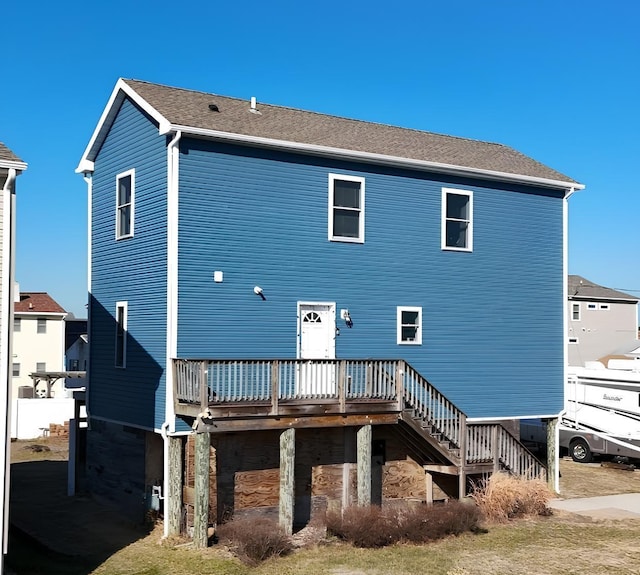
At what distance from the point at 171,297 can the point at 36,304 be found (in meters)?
32.9

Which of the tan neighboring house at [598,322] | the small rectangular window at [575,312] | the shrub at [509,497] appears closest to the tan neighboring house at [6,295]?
the shrub at [509,497]

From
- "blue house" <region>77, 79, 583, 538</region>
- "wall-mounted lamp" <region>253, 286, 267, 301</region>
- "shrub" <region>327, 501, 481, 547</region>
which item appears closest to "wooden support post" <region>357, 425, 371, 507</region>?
"blue house" <region>77, 79, 583, 538</region>

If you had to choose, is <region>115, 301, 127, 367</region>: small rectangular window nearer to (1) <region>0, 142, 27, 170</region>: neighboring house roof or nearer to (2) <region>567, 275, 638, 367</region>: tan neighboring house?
(1) <region>0, 142, 27, 170</region>: neighboring house roof

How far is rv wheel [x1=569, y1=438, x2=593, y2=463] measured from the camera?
30844 millimetres

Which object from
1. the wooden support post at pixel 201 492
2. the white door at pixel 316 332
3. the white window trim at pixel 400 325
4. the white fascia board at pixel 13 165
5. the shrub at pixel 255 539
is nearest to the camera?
the white fascia board at pixel 13 165

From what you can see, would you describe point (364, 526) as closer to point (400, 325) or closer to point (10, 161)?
point (400, 325)

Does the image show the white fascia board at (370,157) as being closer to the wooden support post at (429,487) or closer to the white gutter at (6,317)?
the white gutter at (6,317)

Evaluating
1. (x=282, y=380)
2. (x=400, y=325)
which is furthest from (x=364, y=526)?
(x=400, y=325)

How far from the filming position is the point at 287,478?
18.5 meters

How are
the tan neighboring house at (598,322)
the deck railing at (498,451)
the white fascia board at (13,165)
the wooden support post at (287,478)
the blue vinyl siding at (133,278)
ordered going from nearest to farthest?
the white fascia board at (13,165) < the wooden support post at (287,478) < the blue vinyl siding at (133,278) < the deck railing at (498,451) < the tan neighboring house at (598,322)

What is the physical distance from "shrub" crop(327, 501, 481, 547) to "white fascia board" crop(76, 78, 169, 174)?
32.3ft

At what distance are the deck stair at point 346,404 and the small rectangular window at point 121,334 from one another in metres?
3.15

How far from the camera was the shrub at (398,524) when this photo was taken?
1800 cm

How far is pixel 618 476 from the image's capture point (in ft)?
92.0
